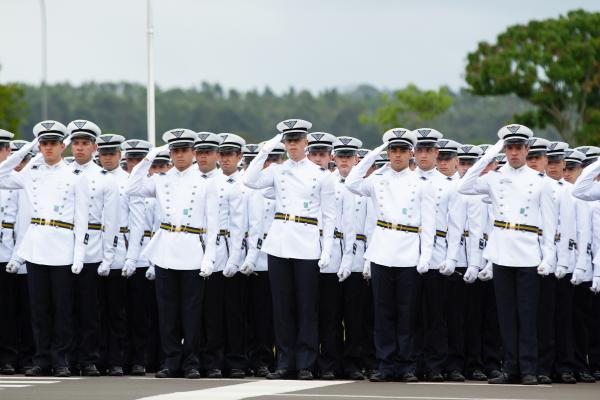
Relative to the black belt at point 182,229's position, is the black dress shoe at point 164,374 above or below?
below

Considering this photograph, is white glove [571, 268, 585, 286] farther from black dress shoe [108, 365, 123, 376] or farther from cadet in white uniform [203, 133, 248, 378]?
black dress shoe [108, 365, 123, 376]

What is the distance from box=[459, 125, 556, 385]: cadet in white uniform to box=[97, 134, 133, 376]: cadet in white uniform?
13.7 ft

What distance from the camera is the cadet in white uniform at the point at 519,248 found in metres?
16.4

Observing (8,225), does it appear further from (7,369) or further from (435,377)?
(435,377)

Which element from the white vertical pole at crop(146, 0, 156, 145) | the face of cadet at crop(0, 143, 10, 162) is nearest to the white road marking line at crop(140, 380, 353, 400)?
the face of cadet at crop(0, 143, 10, 162)

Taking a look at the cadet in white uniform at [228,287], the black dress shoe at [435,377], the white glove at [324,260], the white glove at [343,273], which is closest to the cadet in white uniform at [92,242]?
the cadet in white uniform at [228,287]

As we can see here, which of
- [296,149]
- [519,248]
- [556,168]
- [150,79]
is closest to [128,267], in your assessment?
[296,149]

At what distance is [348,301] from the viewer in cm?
1769

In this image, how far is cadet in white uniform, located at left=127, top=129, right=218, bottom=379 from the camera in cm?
1714

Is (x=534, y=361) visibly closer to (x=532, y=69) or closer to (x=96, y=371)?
(x=96, y=371)

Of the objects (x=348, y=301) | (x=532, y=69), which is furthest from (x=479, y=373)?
(x=532, y=69)

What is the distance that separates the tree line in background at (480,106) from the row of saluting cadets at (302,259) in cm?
2993

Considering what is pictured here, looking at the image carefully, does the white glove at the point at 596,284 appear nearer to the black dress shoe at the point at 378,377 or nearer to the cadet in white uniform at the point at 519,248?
the cadet in white uniform at the point at 519,248

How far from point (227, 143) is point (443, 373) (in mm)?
3574
